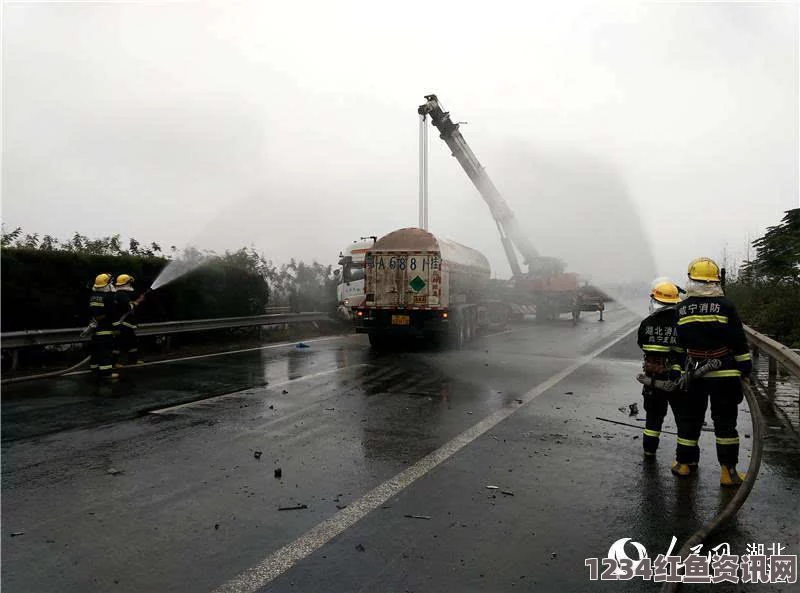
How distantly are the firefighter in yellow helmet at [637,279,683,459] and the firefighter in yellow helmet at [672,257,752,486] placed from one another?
0.33 m

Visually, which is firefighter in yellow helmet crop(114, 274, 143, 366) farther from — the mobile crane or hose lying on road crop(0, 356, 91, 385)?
the mobile crane

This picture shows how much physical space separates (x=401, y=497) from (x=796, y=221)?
14855 millimetres

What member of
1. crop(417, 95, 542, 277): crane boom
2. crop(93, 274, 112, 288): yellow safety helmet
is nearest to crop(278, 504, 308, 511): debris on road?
crop(93, 274, 112, 288): yellow safety helmet

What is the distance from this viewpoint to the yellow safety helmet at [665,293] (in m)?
6.16

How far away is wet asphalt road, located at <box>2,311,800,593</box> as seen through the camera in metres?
3.71

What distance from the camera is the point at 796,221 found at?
15391mm

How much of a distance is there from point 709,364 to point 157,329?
12.2m

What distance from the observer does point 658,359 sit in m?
6.09

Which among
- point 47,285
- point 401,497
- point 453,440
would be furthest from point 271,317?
point 401,497

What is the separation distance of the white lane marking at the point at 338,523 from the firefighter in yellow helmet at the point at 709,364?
220 centimetres

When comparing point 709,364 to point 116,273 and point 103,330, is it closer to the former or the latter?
point 103,330

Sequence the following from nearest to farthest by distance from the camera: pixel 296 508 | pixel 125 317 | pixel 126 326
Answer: pixel 296 508
pixel 125 317
pixel 126 326

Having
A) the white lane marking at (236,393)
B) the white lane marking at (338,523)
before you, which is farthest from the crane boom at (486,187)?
the white lane marking at (338,523)

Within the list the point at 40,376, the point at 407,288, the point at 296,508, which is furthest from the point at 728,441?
the point at 407,288
